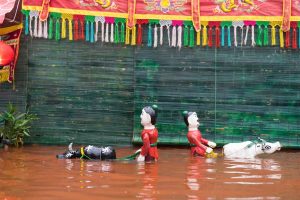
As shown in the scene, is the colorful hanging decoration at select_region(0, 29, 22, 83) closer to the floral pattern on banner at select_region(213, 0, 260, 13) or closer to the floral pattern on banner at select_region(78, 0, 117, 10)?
the floral pattern on banner at select_region(78, 0, 117, 10)

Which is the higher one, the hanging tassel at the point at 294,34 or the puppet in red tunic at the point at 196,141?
the hanging tassel at the point at 294,34

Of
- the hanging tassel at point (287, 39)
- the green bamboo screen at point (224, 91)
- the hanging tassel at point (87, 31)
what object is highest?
the hanging tassel at point (87, 31)

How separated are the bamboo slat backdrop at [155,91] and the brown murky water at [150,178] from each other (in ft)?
6.21

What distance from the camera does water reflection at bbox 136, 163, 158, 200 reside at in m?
4.68

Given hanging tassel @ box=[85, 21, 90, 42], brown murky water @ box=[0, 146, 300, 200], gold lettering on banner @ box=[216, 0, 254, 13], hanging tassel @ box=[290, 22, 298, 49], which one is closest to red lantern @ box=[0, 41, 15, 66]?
hanging tassel @ box=[85, 21, 90, 42]

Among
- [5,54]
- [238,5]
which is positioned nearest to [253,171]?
[238,5]

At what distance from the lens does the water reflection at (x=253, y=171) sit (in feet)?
18.6

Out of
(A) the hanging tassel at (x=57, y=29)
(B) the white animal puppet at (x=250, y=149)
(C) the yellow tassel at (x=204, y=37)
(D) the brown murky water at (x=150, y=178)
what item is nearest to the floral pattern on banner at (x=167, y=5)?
(C) the yellow tassel at (x=204, y=37)

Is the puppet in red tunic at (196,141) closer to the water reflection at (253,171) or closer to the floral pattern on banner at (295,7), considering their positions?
the water reflection at (253,171)

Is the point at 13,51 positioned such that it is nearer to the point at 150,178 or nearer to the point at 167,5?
the point at 167,5

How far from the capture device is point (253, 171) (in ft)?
21.6

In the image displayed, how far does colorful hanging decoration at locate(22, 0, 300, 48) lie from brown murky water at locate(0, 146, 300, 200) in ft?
8.76

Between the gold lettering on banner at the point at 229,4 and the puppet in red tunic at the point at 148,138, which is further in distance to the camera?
the gold lettering on banner at the point at 229,4

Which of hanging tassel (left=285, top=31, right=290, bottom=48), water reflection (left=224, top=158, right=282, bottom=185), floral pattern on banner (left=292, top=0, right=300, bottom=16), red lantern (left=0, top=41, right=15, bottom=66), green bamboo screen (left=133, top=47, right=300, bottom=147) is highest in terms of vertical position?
floral pattern on banner (left=292, top=0, right=300, bottom=16)
